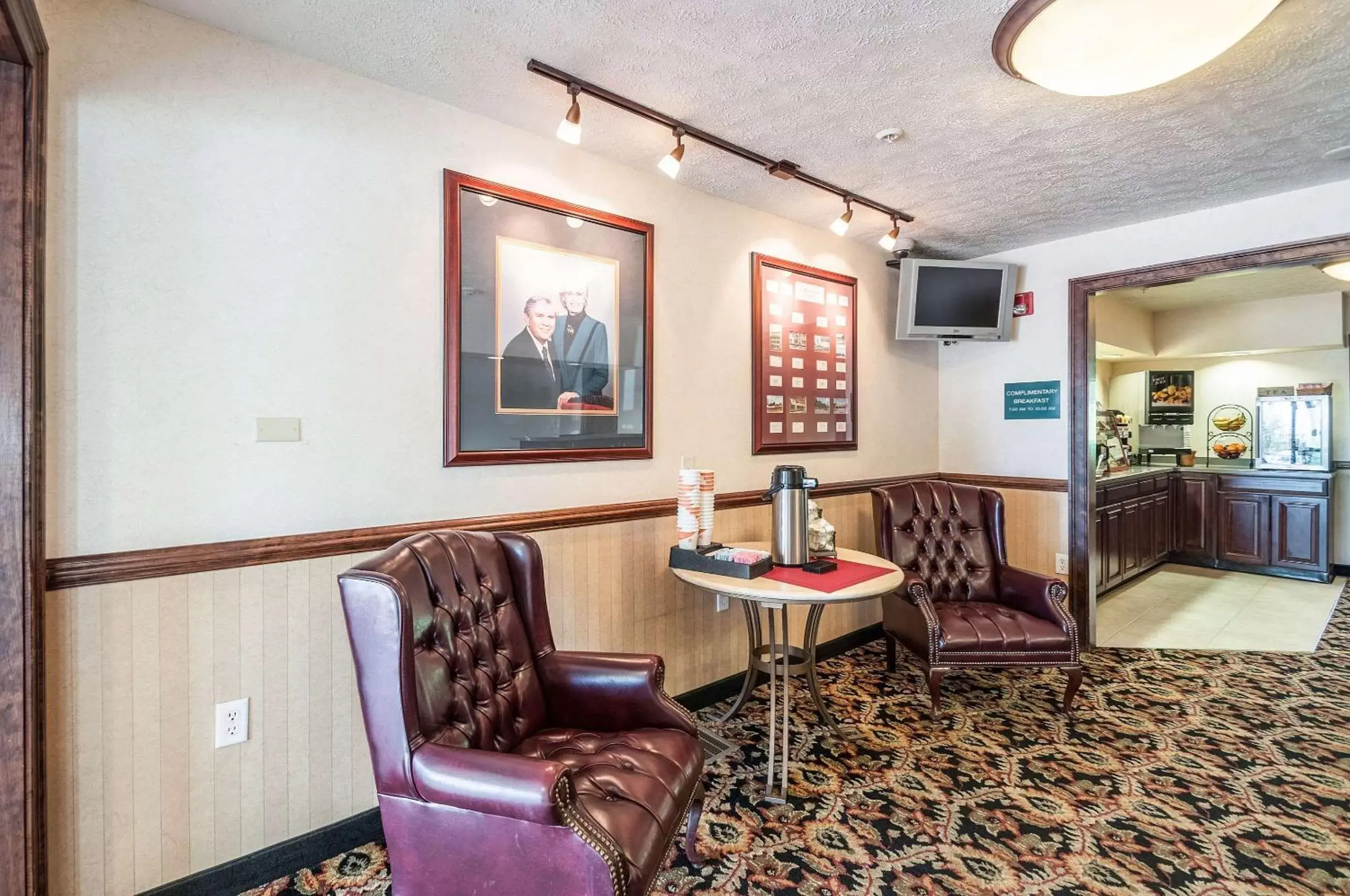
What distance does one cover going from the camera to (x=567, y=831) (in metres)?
1.28

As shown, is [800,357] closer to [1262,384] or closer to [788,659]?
[788,659]

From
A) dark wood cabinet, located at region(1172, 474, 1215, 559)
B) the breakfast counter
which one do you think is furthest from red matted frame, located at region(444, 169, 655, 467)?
dark wood cabinet, located at region(1172, 474, 1215, 559)

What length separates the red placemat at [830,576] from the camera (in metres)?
2.19

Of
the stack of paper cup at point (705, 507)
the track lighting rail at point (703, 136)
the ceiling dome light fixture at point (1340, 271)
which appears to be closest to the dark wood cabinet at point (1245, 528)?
the ceiling dome light fixture at point (1340, 271)

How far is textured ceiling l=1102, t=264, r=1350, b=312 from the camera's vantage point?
471 cm

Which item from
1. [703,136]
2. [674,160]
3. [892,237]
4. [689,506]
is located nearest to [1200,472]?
[892,237]

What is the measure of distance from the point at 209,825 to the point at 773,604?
6.05 feet

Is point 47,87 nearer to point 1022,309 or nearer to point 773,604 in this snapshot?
point 773,604

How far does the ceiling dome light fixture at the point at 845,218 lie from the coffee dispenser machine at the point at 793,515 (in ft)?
3.99

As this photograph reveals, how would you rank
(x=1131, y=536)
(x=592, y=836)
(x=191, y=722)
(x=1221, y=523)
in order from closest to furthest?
(x=592, y=836), (x=191, y=722), (x=1131, y=536), (x=1221, y=523)

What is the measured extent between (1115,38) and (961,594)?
2.59 meters

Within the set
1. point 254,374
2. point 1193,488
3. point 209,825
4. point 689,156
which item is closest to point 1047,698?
point 689,156

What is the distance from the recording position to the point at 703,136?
2.39 meters

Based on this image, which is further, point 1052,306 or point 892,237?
point 1052,306
